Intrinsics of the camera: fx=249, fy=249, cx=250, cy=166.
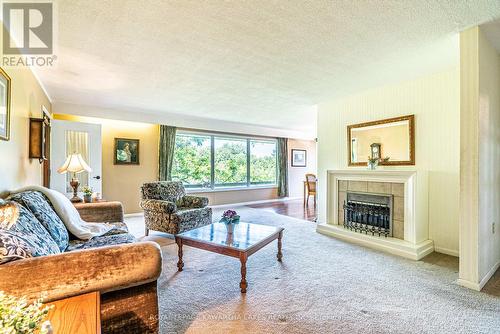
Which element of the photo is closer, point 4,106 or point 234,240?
point 4,106

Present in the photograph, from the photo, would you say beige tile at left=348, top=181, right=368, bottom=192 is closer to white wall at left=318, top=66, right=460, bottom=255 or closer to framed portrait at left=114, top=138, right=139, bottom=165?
white wall at left=318, top=66, right=460, bottom=255

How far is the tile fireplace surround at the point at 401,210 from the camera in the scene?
3170 millimetres

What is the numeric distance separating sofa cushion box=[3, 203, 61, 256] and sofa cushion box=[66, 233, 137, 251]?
35 centimetres

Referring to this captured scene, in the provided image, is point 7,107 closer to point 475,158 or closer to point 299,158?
point 475,158

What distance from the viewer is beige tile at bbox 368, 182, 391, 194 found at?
3531 millimetres

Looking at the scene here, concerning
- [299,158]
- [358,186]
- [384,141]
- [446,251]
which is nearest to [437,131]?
[384,141]

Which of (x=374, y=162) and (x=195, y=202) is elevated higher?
(x=374, y=162)

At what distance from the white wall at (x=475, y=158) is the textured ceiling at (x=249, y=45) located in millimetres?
256

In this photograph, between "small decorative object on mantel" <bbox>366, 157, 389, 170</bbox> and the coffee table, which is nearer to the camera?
the coffee table

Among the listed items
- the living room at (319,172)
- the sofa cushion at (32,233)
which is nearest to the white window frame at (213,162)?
the living room at (319,172)

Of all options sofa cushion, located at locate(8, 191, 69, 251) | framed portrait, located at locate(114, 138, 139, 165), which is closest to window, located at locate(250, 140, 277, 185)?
framed portrait, located at locate(114, 138, 139, 165)

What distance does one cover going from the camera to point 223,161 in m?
6.97

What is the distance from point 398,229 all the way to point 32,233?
12.8 ft

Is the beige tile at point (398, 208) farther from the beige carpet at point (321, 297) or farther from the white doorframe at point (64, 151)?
the white doorframe at point (64, 151)
